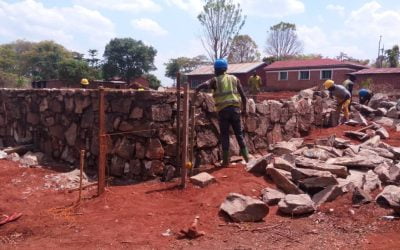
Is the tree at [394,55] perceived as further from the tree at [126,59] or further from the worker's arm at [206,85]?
the worker's arm at [206,85]

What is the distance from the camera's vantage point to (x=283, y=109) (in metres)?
9.32

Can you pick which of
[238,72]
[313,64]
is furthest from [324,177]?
[313,64]

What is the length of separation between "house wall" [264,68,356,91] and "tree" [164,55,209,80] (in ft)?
44.5

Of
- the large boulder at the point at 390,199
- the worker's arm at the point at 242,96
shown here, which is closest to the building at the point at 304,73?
A: the worker's arm at the point at 242,96

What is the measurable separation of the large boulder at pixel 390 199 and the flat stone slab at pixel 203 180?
2.19 meters

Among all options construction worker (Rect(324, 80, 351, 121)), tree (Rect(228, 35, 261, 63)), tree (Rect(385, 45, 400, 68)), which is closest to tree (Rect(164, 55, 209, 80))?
tree (Rect(228, 35, 261, 63))

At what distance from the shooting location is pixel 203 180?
6.06 m

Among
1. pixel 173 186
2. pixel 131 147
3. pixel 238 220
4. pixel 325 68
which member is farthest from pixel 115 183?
pixel 325 68

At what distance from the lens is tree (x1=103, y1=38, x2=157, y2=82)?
4072 cm

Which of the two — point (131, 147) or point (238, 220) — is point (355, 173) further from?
point (131, 147)

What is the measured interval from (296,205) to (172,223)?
1.47 meters

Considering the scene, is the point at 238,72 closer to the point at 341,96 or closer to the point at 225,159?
the point at 341,96

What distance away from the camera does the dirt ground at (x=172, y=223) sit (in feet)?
14.5

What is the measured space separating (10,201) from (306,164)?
4213mm
